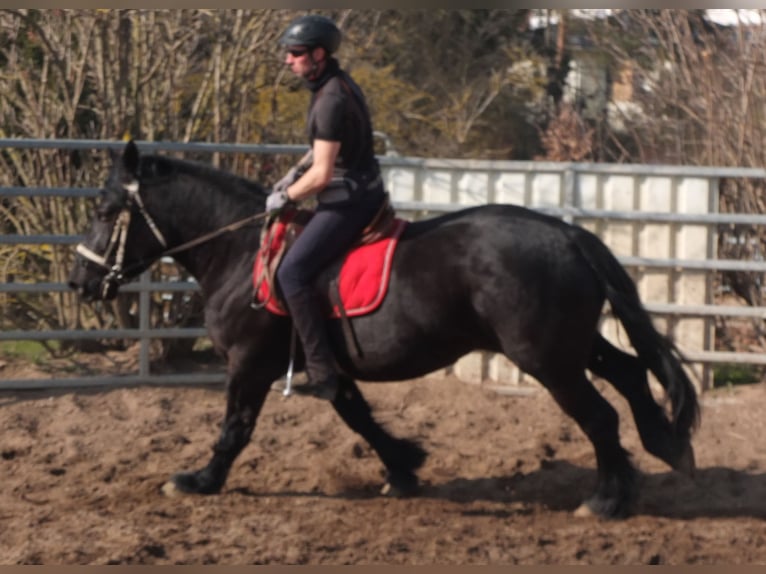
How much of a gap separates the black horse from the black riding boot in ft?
0.42

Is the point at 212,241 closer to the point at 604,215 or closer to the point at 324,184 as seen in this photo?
the point at 324,184

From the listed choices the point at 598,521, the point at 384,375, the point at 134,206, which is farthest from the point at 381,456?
the point at 134,206

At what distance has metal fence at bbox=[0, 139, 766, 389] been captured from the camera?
8.34 meters

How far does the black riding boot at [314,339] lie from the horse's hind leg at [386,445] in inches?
17.1

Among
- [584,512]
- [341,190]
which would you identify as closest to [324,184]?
[341,190]

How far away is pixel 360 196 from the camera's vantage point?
6.04m

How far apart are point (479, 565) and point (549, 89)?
1732cm

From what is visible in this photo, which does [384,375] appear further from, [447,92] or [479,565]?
[447,92]

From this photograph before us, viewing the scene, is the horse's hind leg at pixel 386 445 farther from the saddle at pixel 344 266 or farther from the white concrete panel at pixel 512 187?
the white concrete panel at pixel 512 187

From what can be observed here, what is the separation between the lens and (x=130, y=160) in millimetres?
6309

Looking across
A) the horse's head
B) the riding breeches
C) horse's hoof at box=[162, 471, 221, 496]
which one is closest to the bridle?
the horse's head

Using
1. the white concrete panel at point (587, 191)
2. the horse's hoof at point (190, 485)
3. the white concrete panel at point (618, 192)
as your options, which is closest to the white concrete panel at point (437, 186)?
the white concrete panel at point (587, 191)

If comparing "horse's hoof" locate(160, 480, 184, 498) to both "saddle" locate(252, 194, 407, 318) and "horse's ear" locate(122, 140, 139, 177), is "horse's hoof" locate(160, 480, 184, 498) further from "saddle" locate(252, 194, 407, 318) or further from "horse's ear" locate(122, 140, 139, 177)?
"horse's ear" locate(122, 140, 139, 177)

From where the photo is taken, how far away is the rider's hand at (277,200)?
6.08 metres
